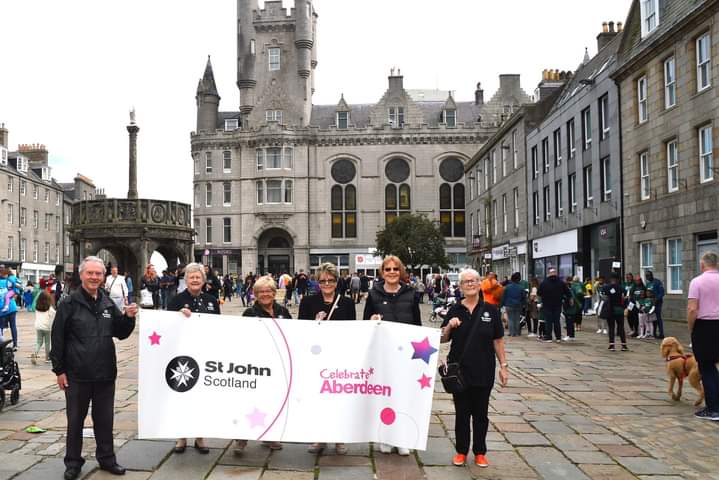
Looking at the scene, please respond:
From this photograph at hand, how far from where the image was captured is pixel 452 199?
69062 mm

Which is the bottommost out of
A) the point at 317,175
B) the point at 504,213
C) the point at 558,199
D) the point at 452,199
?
the point at 558,199

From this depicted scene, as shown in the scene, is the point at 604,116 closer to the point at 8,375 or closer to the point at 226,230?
the point at 8,375

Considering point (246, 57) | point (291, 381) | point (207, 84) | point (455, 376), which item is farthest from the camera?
point (207, 84)

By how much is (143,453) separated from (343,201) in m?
62.4

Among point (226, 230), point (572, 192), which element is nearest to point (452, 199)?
point (226, 230)

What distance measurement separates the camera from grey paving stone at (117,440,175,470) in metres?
6.13

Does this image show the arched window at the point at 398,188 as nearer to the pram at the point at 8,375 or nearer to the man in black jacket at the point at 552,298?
the man in black jacket at the point at 552,298

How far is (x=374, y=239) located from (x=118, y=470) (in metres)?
62.7

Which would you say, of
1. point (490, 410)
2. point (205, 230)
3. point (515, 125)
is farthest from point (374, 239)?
point (490, 410)

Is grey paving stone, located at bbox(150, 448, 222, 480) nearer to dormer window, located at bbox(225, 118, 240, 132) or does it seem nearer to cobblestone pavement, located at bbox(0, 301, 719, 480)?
cobblestone pavement, located at bbox(0, 301, 719, 480)

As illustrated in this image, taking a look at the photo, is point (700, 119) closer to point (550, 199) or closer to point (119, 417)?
point (550, 199)

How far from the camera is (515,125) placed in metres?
39.3

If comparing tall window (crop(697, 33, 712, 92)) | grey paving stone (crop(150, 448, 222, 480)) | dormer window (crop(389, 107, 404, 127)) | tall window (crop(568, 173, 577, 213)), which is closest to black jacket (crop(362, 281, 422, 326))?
grey paving stone (crop(150, 448, 222, 480))

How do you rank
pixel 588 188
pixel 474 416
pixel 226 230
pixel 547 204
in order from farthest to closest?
pixel 226 230 → pixel 547 204 → pixel 588 188 → pixel 474 416
